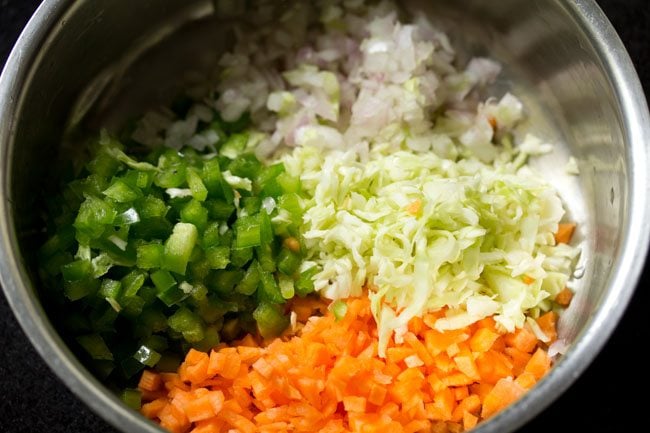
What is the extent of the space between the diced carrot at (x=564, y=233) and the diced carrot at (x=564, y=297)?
0.12m

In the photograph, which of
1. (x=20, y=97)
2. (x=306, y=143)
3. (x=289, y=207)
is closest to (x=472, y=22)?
(x=306, y=143)

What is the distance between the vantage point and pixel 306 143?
5.67ft

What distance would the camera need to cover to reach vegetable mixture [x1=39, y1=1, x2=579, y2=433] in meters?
1.46

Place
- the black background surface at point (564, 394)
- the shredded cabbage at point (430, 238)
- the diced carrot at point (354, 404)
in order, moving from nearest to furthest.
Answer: the diced carrot at point (354, 404)
the shredded cabbage at point (430, 238)
the black background surface at point (564, 394)

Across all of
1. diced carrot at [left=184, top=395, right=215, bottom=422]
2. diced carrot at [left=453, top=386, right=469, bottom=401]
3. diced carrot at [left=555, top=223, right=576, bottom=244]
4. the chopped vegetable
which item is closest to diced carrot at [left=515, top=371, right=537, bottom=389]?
the chopped vegetable

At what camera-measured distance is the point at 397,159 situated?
1659mm

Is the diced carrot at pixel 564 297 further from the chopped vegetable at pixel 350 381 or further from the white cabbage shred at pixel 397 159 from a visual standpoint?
the chopped vegetable at pixel 350 381

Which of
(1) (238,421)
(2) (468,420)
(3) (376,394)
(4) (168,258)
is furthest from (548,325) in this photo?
(4) (168,258)

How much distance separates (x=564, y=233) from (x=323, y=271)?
58cm

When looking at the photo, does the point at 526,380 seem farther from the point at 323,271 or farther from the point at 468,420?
the point at 323,271

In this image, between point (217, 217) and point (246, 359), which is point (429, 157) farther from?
point (246, 359)

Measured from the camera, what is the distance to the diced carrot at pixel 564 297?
162 centimetres

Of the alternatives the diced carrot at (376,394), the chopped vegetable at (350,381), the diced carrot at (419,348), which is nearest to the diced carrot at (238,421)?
the chopped vegetable at (350,381)

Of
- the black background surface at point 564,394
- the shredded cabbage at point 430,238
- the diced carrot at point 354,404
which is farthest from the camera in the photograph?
the black background surface at point 564,394
